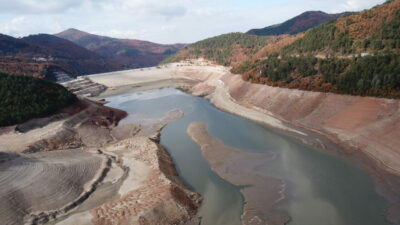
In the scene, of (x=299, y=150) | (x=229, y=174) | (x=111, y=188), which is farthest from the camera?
(x=299, y=150)

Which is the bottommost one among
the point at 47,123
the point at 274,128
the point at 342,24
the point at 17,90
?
the point at 274,128

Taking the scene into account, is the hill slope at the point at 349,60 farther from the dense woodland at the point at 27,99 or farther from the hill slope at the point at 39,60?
the hill slope at the point at 39,60

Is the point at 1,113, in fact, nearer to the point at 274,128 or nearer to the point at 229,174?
the point at 229,174

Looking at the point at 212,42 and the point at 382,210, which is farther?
the point at 212,42

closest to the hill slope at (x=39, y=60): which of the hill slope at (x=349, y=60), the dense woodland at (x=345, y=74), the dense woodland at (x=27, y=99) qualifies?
the dense woodland at (x=27, y=99)

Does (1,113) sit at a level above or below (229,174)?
above

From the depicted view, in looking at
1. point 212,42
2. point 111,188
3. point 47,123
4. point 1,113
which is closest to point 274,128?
point 111,188

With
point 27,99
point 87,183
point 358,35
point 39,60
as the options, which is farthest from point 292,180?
point 39,60
